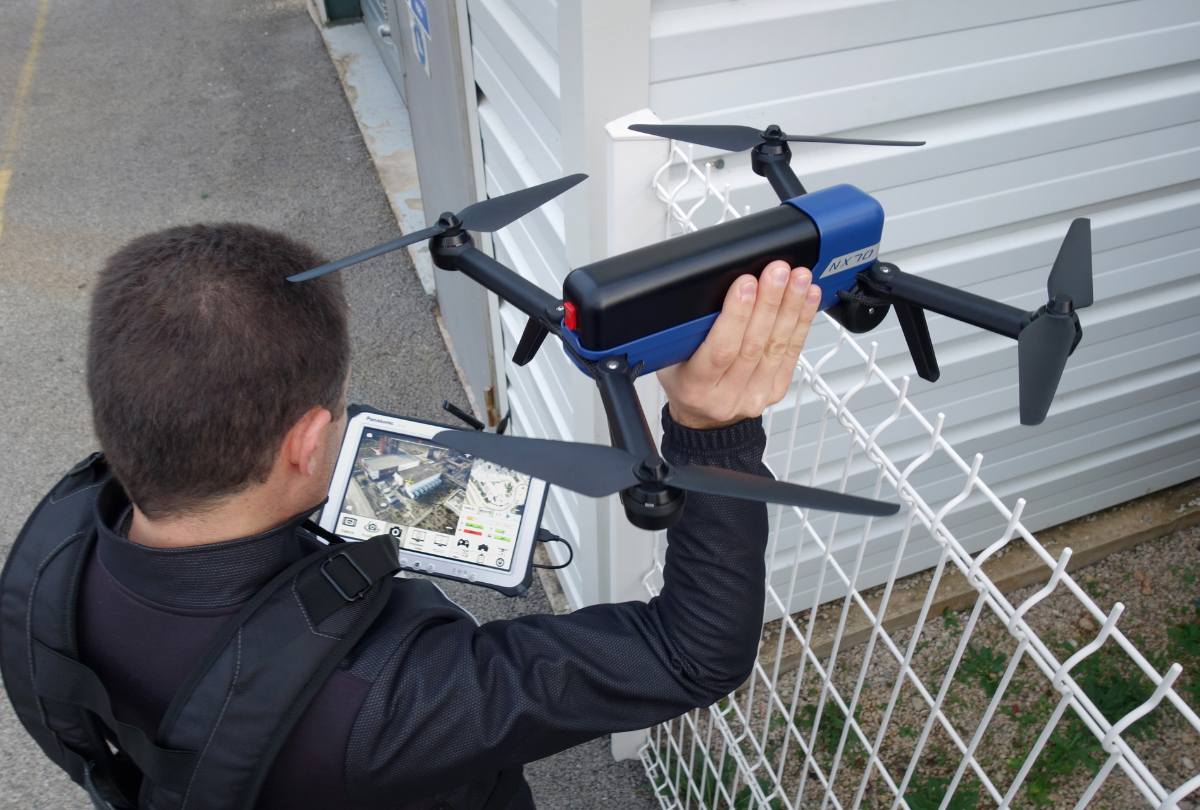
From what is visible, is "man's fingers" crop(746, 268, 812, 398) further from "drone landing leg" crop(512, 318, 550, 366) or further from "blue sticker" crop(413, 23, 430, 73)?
"blue sticker" crop(413, 23, 430, 73)

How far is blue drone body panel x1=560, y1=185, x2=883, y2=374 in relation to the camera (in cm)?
110

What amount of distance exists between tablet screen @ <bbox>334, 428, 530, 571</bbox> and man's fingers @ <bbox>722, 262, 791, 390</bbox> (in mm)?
945

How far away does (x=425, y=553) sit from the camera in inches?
76.0

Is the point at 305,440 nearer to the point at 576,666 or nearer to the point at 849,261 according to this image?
the point at 576,666

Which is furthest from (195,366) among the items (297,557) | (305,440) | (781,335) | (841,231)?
(841,231)

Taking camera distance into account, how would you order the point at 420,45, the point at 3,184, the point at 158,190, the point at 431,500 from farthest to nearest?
1. the point at 3,184
2. the point at 158,190
3. the point at 420,45
4. the point at 431,500

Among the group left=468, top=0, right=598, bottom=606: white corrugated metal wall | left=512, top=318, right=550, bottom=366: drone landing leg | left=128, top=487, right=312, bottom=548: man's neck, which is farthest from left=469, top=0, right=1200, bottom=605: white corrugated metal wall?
left=128, top=487, right=312, bottom=548: man's neck

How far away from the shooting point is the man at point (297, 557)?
1.16 meters

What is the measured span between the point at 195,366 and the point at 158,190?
5329mm

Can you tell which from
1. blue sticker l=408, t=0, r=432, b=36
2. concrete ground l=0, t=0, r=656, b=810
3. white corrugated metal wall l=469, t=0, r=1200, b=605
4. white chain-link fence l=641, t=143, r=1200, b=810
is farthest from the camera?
concrete ground l=0, t=0, r=656, b=810

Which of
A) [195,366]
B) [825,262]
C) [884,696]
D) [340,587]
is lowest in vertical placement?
[884,696]

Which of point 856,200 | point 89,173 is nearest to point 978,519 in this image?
point 856,200

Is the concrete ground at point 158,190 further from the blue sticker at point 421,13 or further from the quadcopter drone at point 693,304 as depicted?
the quadcopter drone at point 693,304

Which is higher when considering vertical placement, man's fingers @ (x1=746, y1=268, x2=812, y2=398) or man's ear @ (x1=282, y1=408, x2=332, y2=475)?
man's fingers @ (x1=746, y1=268, x2=812, y2=398)
